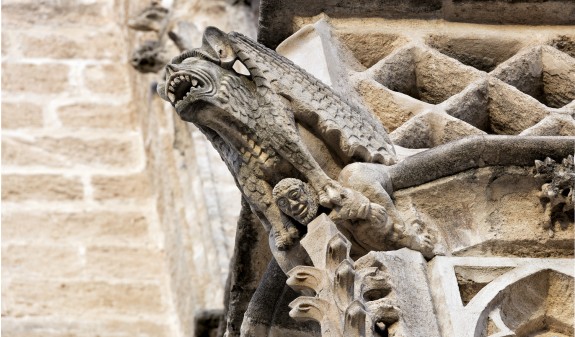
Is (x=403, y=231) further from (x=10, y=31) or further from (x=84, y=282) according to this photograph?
(x=10, y=31)

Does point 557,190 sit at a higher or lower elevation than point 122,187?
higher

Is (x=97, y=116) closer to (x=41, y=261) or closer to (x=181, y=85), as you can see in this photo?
(x=41, y=261)

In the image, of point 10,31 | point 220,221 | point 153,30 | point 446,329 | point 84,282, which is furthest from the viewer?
point 10,31

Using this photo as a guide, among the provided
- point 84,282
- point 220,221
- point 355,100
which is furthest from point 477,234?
point 84,282

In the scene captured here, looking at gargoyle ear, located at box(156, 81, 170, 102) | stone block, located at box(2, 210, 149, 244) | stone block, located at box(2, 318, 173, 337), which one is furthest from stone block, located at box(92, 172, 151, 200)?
gargoyle ear, located at box(156, 81, 170, 102)

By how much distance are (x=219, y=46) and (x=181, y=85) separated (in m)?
0.17

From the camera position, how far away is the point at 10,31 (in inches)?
359

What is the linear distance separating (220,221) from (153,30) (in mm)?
1688

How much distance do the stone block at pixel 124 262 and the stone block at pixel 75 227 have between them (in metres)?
0.06

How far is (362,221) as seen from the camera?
4.07 meters

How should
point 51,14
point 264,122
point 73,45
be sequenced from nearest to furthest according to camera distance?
point 264,122
point 73,45
point 51,14

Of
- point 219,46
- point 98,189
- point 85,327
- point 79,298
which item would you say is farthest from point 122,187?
point 219,46

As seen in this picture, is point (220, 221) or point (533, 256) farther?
point (220, 221)

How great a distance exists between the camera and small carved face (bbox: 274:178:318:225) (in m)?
4.07
